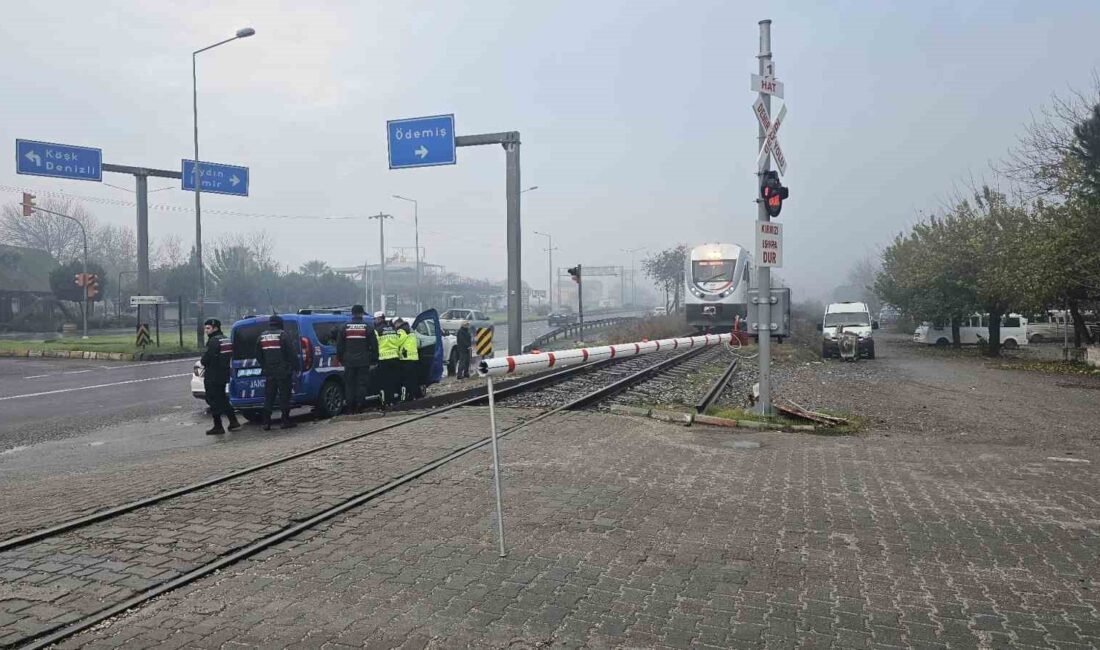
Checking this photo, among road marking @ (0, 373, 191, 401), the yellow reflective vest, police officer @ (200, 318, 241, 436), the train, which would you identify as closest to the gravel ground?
the train

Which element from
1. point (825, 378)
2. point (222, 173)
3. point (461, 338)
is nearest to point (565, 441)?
point (461, 338)

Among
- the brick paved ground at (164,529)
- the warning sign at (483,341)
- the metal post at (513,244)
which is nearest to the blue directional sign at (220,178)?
the metal post at (513,244)

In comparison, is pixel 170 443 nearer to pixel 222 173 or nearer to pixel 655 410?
pixel 655 410

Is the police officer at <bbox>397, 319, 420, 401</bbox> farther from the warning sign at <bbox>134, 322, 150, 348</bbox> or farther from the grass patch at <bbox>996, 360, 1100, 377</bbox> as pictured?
the warning sign at <bbox>134, 322, 150, 348</bbox>

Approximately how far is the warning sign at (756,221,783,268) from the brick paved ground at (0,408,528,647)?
4.99 metres

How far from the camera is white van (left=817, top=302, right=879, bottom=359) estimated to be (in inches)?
Answer: 1081

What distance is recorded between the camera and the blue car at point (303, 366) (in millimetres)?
11375

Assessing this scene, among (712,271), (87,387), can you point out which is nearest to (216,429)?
(87,387)

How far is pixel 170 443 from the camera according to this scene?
1036 centimetres

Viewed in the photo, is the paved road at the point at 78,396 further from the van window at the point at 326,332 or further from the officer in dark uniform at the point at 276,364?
the van window at the point at 326,332

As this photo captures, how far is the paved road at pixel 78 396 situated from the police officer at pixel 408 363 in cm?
445

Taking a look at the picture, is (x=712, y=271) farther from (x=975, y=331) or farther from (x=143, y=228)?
(x=143, y=228)

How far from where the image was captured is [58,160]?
25.6 meters

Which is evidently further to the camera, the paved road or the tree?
the tree
